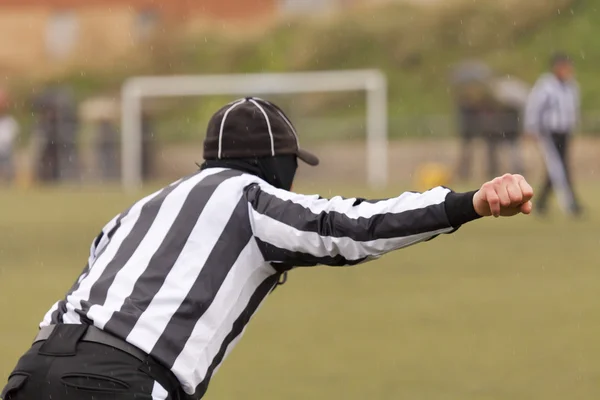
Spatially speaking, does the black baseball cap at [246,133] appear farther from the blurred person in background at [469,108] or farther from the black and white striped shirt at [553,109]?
the blurred person in background at [469,108]

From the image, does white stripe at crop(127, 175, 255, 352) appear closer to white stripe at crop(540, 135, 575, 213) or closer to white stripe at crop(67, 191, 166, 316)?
white stripe at crop(67, 191, 166, 316)

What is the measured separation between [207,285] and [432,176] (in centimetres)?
2230

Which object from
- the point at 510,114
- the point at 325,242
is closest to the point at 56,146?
the point at 510,114

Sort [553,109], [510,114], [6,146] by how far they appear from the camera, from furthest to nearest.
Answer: [6,146]
[510,114]
[553,109]

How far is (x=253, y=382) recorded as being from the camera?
6.98m

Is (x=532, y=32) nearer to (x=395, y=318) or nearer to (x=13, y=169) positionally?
(x=13, y=169)

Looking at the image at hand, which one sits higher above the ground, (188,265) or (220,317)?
(188,265)

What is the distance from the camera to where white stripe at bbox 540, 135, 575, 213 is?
1697 centimetres

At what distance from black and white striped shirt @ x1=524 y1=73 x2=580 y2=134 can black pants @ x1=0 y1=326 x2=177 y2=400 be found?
47.0 ft

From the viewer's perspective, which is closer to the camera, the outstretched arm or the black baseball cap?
the outstretched arm

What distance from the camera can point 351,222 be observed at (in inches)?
144

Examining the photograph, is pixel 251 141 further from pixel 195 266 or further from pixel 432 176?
pixel 432 176

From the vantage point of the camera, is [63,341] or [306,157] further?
[306,157]

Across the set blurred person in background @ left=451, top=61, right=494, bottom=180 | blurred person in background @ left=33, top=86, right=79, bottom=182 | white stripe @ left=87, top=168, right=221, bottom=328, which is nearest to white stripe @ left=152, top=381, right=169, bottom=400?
white stripe @ left=87, top=168, right=221, bottom=328
